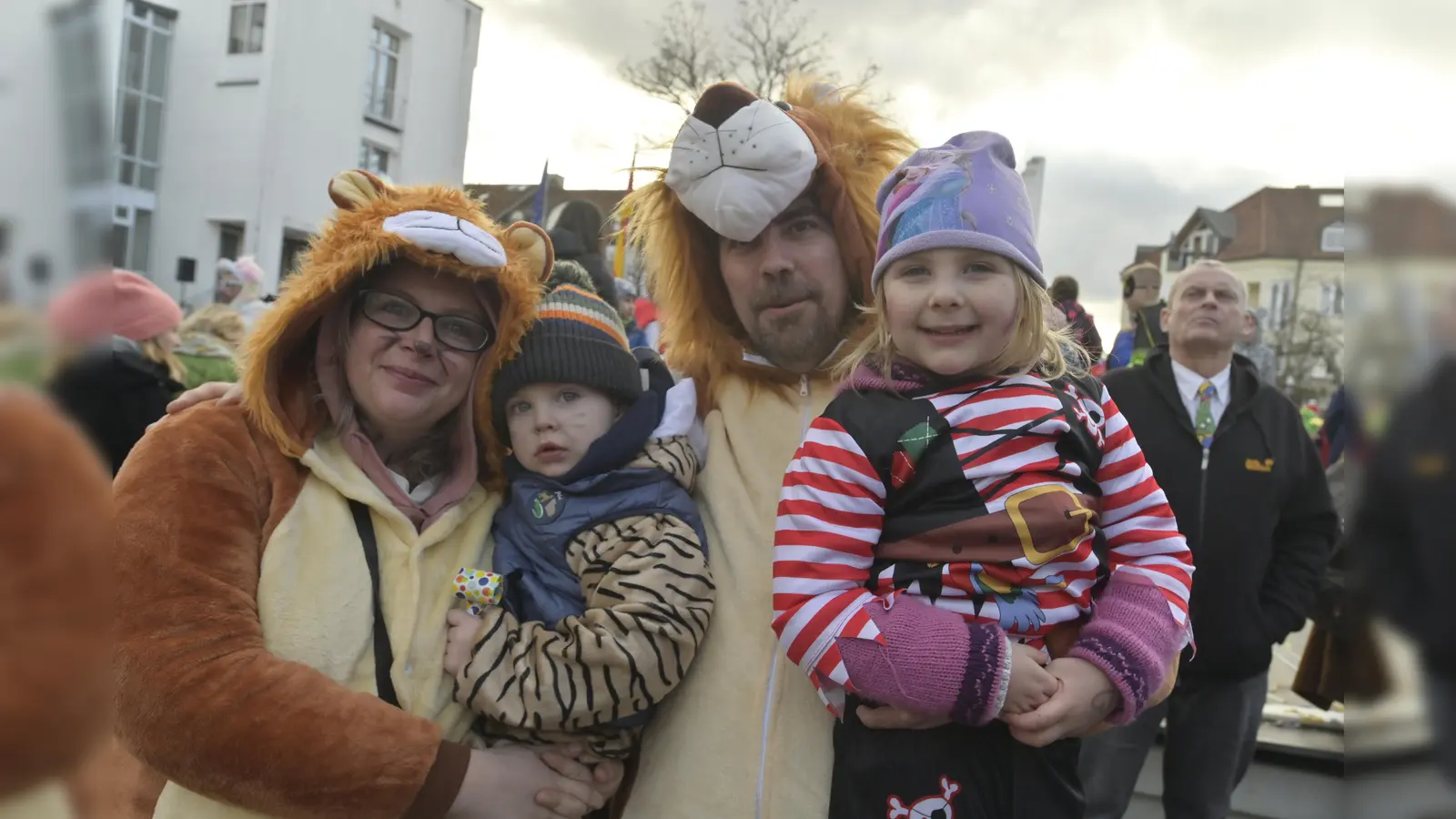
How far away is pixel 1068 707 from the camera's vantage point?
150cm

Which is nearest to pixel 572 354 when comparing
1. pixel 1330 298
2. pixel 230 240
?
pixel 230 240

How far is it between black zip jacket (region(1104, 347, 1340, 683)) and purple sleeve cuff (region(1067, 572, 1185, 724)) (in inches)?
75.8

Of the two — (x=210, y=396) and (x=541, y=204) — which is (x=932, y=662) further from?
(x=541, y=204)

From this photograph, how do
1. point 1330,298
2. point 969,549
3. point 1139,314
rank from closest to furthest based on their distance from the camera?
1. point 1330,298
2. point 969,549
3. point 1139,314

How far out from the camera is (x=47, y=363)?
1.47ft

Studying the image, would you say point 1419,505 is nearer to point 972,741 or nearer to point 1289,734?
point 972,741

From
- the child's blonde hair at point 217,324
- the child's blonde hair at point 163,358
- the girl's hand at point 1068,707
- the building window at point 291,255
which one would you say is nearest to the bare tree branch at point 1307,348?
the girl's hand at point 1068,707

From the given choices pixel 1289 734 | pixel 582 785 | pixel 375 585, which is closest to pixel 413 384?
pixel 375 585

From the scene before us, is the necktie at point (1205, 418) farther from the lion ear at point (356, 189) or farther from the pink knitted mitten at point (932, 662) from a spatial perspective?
the lion ear at point (356, 189)

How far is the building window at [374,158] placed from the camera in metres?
2.04

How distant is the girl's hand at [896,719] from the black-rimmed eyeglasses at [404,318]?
1.02m

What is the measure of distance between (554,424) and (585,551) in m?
0.28

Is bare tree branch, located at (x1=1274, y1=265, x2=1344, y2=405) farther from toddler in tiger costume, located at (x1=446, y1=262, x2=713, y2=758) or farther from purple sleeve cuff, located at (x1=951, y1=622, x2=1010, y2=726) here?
toddler in tiger costume, located at (x1=446, y1=262, x2=713, y2=758)

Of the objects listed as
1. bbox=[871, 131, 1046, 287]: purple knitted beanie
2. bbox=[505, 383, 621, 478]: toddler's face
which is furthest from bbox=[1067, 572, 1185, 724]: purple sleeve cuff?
bbox=[505, 383, 621, 478]: toddler's face
